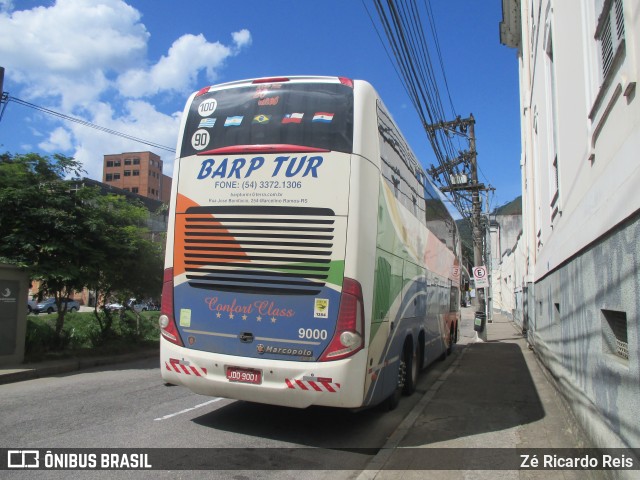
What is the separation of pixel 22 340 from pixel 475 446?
359 inches

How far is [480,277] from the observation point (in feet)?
70.4

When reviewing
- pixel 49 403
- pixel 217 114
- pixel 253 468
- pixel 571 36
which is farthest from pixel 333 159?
pixel 49 403

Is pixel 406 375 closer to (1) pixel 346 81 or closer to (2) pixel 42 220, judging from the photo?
(1) pixel 346 81

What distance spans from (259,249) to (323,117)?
1.72 meters

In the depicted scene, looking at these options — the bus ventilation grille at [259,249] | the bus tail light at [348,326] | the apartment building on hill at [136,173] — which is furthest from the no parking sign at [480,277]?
the apartment building on hill at [136,173]

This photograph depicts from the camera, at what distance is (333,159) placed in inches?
221

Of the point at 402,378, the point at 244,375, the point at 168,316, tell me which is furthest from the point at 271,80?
the point at 402,378

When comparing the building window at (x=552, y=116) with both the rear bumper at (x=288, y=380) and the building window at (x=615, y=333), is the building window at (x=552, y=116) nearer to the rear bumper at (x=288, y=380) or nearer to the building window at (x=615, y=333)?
the building window at (x=615, y=333)

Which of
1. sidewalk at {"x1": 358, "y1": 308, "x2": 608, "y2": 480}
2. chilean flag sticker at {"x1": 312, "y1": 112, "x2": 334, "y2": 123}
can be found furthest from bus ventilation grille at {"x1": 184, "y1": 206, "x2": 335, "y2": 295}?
sidewalk at {"x1": 358, "y1": 308, "x2": 608, "y2": 480}

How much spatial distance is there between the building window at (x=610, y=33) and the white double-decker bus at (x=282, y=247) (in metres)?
2.48

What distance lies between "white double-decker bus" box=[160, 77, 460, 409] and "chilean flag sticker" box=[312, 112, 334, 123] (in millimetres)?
13

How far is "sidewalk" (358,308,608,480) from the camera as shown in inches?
189

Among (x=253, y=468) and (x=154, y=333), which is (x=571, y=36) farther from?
(x=154, y=333)

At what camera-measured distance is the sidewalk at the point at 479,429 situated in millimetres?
4789
